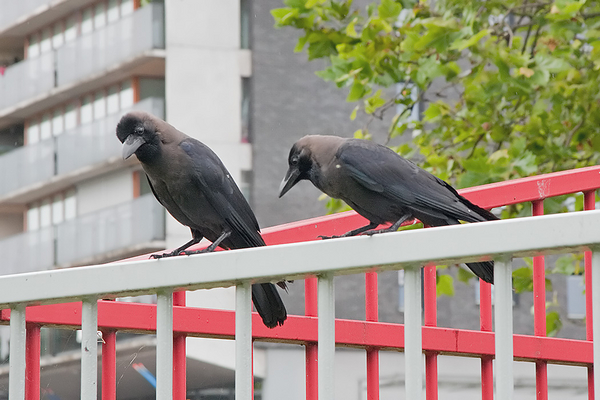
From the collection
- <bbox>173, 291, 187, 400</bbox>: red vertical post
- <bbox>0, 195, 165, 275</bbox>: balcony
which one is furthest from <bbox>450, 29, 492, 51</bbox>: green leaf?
<bbox>0, 195, 165, 275</bbox>: balcony

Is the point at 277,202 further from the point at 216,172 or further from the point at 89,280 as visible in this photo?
the point at 89,280

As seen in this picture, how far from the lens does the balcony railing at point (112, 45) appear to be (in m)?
18.4

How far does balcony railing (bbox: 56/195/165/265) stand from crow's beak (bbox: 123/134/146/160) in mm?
14737

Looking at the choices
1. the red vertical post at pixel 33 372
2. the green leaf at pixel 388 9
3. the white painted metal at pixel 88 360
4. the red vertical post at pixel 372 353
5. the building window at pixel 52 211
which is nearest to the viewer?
the white painted metal at pixel 88 360

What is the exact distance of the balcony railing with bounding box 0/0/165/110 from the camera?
1841cm

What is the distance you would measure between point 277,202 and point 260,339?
14.3m

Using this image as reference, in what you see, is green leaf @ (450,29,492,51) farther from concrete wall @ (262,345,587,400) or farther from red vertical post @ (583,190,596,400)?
concrete wall @ (262,345,587,400)

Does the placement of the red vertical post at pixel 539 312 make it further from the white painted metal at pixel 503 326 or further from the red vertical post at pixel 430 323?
the white painted metal at pixel 503 326

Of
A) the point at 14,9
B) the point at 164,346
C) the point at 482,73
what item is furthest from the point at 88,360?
the point at 14,9

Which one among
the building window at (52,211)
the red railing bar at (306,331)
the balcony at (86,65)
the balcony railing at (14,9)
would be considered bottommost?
the red railing bar at (306,331)

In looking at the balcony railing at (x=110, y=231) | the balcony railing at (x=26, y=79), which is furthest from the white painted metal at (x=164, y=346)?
the balcony railing at (x=26, y=79)

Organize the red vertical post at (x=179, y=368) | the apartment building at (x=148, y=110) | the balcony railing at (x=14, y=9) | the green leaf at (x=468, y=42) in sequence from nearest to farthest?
the red vertical post at (x=179, y=368), the green leaf at (x=468, y=42), the apartment building at (x=148, y=110), the balcony railing at (x=14, y=9)

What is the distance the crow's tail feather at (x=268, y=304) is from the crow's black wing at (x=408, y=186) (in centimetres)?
51

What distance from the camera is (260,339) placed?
8.82ft
